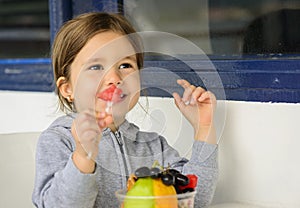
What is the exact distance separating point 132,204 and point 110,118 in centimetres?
14

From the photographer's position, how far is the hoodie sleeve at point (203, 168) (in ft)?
3.85

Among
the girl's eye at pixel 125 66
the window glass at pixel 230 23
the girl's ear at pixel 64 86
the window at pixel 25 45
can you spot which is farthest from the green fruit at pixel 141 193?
the window at pixel 25 45

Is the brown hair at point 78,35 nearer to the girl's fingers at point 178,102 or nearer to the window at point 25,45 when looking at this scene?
the girl's fingers at point 178,102

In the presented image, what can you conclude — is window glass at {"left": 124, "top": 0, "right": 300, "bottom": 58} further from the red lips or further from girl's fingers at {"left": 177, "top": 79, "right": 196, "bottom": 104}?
the red lips

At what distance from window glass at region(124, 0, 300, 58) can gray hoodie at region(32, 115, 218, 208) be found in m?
0.27

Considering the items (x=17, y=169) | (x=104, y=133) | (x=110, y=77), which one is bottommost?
(x=17, y=169)

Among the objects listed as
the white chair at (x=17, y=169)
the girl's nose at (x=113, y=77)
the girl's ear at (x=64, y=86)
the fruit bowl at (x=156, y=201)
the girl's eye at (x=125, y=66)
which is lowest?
the white chair at (x=17, y=169)

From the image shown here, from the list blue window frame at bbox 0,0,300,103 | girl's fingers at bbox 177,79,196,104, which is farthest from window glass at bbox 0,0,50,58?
girl's fingers at bbox 177,79,196,104

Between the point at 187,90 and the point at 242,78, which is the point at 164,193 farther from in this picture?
the point at 242,78

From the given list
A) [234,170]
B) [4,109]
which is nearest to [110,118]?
[234,170]

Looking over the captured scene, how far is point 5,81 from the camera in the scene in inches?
80.3

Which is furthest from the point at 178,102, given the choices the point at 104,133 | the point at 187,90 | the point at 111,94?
the point at 111,94

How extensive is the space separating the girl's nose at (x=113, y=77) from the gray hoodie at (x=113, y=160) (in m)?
0.14

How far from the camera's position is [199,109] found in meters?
1.18
